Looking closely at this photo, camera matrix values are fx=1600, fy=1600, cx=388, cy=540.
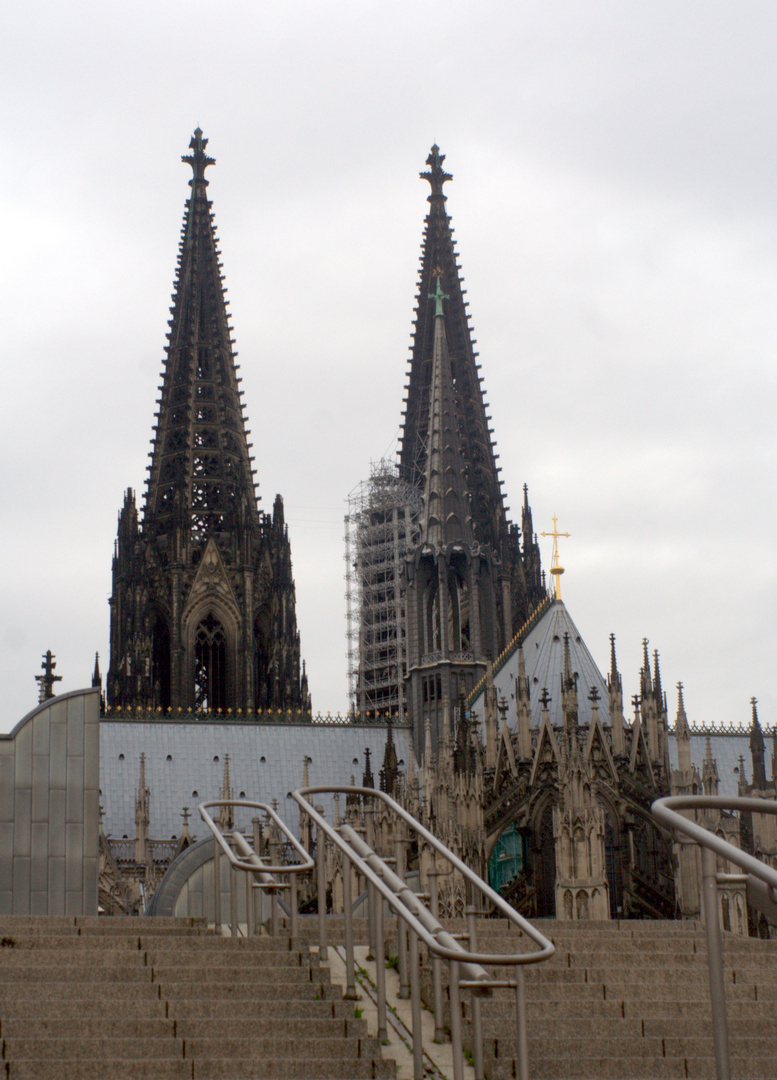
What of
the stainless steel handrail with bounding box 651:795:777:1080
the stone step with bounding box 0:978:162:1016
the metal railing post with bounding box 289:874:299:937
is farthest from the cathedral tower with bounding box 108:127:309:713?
the stainless steel handrail with bounding box 651:795:777:1080

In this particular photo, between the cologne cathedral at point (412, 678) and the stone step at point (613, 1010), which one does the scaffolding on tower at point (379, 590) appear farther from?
the stone step at point (613, 1010)

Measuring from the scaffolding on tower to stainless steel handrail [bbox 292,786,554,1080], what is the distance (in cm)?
5805

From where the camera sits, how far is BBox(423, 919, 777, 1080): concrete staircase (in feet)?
33.1

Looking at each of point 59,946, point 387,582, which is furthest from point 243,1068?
point 387,582

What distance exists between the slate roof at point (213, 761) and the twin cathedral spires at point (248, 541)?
3427 millimetres

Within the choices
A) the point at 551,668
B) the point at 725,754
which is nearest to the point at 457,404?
the point at 725,754

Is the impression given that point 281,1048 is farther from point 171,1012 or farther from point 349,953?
point 349,953

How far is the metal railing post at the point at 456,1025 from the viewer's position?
8.96 meters

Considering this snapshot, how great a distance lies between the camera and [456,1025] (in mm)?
9062

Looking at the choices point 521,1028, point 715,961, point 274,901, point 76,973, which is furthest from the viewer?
point 274,901

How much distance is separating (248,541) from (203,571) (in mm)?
2424

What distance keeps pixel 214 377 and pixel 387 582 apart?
39.9ft

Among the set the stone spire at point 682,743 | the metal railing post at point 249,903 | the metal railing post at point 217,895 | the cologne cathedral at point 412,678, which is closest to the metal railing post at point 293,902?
the metal railing post at point 249,903

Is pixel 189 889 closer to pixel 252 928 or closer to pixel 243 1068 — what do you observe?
pixel 252 928
